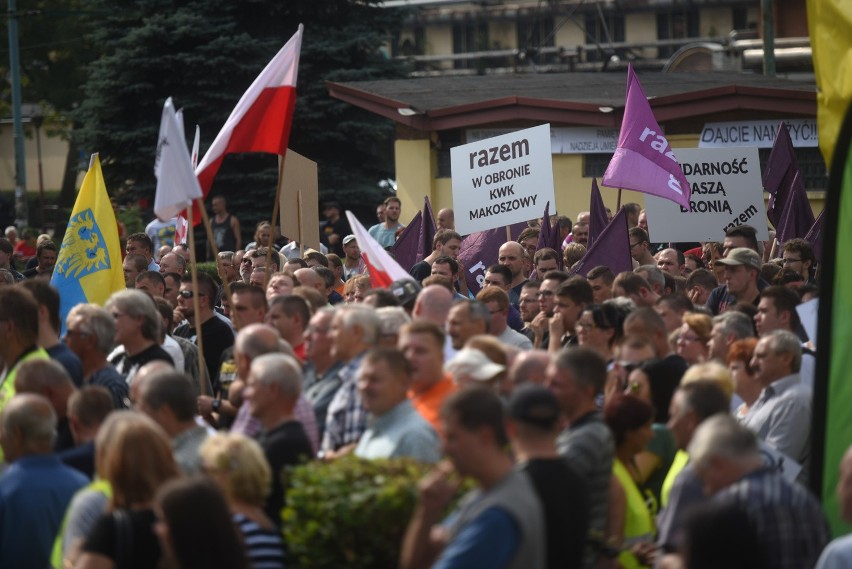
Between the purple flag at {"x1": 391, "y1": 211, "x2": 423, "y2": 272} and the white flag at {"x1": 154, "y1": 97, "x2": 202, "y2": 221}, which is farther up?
the white flag at {"x1": 154, "y1": 97, "x2": 202, "y2": 221}

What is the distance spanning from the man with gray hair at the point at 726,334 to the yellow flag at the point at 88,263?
5.35 meters

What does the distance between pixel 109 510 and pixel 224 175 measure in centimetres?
2371

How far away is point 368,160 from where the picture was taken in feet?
98.8

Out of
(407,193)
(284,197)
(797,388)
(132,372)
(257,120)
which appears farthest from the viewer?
(407,193)

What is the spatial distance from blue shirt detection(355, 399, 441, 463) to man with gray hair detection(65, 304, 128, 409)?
214 centimetres

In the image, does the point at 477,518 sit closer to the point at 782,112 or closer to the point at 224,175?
the point at 782,112

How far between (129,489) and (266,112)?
6548mm

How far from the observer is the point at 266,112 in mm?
11727

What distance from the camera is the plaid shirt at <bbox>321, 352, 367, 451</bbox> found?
23.5ft

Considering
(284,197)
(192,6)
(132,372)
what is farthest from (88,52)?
(132,372)

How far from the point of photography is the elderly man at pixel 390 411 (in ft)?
21.0

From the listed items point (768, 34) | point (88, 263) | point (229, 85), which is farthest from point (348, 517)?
point (768, 34)

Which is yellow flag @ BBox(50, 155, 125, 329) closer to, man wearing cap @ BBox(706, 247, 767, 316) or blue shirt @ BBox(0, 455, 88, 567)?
man wearing cap @ BBox(706, 247, 767, 316)

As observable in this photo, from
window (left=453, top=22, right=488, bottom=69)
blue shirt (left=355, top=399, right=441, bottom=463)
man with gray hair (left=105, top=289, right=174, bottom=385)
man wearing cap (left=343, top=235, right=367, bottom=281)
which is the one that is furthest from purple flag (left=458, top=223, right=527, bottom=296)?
window (left=453, top=22, right=488, bottom=69)
